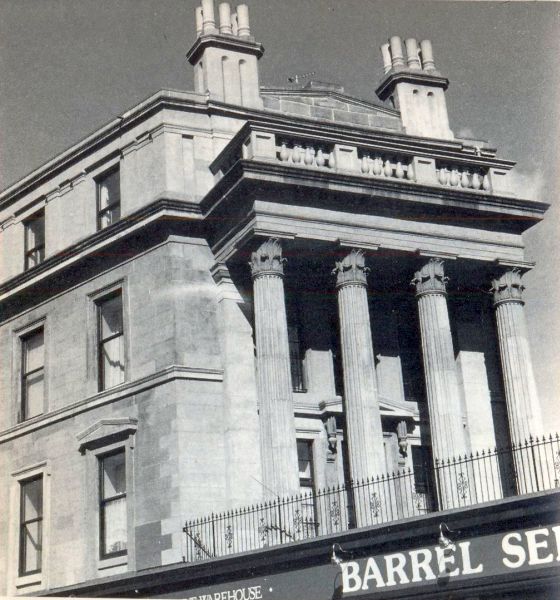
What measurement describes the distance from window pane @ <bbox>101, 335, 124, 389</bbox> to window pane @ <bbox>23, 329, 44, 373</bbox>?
295cm

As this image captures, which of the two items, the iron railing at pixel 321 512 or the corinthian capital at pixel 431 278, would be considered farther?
the corinthian capital at pixel 431 278

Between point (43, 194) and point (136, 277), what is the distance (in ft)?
18.9

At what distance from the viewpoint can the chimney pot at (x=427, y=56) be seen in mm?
33281

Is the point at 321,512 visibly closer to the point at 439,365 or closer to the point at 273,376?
the point at 273,376

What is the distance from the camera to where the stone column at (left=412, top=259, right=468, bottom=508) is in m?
24.7

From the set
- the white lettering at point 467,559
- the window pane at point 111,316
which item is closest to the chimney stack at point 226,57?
the window pane at point 111,316

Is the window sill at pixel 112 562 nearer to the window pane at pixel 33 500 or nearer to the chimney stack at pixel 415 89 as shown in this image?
the window pane at pixel 33 500

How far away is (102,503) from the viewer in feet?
89.9

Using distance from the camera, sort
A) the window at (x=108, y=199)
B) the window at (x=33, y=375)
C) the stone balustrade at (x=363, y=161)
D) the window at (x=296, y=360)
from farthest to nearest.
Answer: the window at (x=33, y=375), the window at (x=108, y=199), the window at (x=296, y=360), the stone balustrade at (x=363, y=161)

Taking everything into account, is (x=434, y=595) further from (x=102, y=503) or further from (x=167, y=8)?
(x=167, y=8)

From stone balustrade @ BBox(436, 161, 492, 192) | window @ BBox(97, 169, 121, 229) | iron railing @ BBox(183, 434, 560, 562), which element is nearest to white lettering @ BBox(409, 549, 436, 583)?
iron railing @ BBox(183, 434, 560, 562)

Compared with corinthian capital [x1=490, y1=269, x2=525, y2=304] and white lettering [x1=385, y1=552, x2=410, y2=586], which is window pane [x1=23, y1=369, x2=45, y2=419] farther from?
white lettering [x1=385, y1=552, x2=410, y2=586]

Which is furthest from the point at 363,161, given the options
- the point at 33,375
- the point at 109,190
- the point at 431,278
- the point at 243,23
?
the point at 33,375

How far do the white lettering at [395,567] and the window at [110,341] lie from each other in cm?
987
